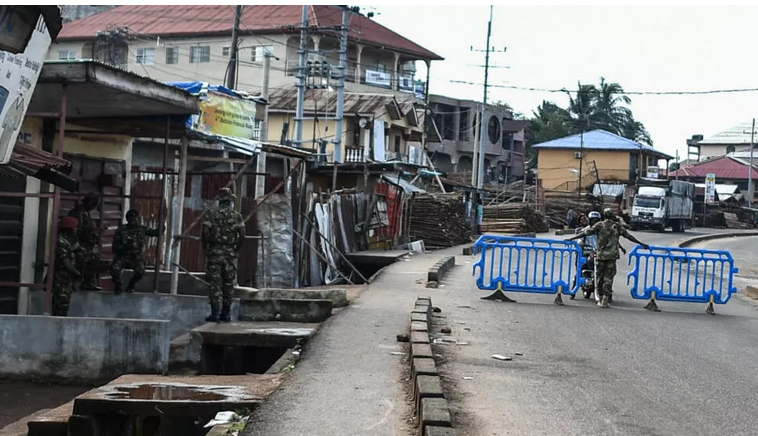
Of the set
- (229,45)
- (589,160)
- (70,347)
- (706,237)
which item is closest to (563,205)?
(706,237)

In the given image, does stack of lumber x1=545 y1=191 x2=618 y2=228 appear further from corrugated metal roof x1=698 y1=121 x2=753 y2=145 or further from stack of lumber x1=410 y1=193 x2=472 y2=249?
corrugated metal roof x1=698 y1=121 x2=753 y2=145

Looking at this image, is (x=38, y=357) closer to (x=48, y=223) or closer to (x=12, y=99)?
(x=48, y=223)

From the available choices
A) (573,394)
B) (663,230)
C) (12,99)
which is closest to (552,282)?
(573,394)

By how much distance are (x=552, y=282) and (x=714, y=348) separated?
17.1 ft

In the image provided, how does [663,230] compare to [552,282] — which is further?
[663,230]

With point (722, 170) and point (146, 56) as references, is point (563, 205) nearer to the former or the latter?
point (146, 56)

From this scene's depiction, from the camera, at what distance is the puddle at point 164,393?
8180 mm

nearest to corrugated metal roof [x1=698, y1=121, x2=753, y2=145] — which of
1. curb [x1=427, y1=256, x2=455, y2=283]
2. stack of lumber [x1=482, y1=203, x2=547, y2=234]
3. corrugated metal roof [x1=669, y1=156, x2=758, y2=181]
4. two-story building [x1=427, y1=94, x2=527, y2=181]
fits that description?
corrugated metal roof [x1=669, y1=156, x2=758, y2=181]

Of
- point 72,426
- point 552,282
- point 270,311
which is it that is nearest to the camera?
point 72,426

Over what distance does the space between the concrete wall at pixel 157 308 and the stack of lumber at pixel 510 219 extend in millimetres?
33264

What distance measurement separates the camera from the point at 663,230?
58.3 metres

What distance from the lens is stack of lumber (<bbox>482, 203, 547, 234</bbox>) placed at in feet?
151

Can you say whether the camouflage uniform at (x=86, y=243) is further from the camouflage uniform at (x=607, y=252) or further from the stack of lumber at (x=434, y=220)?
the stack of lumber at (x=434, y=220)

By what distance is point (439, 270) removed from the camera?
21469 millimetres
